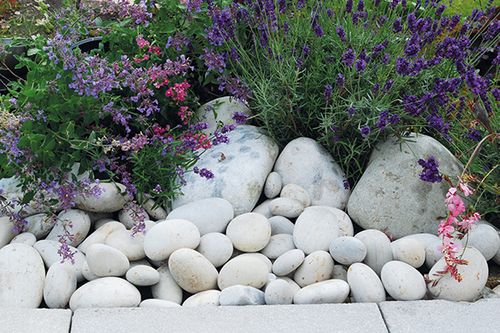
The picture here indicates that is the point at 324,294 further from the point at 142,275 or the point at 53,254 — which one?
the point at 53,254

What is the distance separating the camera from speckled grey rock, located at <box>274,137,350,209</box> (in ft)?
11.1

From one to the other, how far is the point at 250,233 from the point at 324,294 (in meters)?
0.45

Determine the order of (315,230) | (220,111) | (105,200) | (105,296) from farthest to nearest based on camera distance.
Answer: (220,111) < (105,200) < (315,230) < (105,296)

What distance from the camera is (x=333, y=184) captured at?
134 inches

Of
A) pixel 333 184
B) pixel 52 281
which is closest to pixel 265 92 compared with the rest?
pixel 333 184

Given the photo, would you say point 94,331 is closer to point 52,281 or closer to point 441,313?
point 52,281

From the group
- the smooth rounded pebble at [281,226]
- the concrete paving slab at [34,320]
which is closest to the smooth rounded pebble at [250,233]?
the smooth rounded pebble at [281,226]

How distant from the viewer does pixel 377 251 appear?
9.80 feet

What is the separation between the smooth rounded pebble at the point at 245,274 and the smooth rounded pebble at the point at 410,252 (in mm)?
530

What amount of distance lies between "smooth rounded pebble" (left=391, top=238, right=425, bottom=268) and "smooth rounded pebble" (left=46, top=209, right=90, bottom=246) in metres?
1.30

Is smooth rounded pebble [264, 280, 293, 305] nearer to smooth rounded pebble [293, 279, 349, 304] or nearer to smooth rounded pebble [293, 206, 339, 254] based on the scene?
smooth rounded pebble [293, 279, 349, 304]

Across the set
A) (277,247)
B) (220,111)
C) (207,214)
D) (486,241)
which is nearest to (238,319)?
(277,247)

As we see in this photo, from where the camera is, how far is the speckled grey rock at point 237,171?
3348mm

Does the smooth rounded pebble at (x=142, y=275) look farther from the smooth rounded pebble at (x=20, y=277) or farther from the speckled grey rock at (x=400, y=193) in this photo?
the speckled grey rock at (x=400, y=193)
